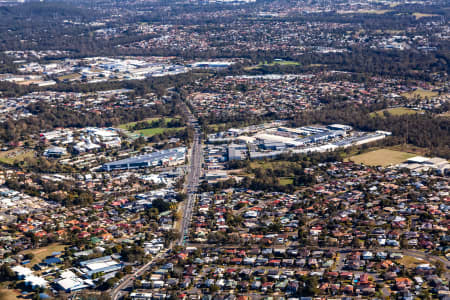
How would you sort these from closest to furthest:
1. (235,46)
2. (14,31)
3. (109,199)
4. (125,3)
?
(109,199), (235,46), (14,31), (125,3)

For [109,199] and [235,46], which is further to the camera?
[235,46]

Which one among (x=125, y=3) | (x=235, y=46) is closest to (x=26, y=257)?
(x=235, y=46)

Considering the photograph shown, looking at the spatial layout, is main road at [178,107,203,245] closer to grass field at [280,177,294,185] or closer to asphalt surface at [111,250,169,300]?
asphalt surface at [111,250,169,300]

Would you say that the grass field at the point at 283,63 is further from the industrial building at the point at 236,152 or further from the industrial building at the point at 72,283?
the industrial building at the point at 72,283

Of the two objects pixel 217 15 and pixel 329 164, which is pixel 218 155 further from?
pixel 217 15

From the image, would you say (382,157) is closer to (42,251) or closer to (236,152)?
(236,152)

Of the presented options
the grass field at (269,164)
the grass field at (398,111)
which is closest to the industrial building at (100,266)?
the grass field at (269,164)

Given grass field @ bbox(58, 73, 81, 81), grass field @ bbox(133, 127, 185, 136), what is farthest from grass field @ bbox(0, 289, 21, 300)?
grass field @ bbox(58, 73, 81, 81)
